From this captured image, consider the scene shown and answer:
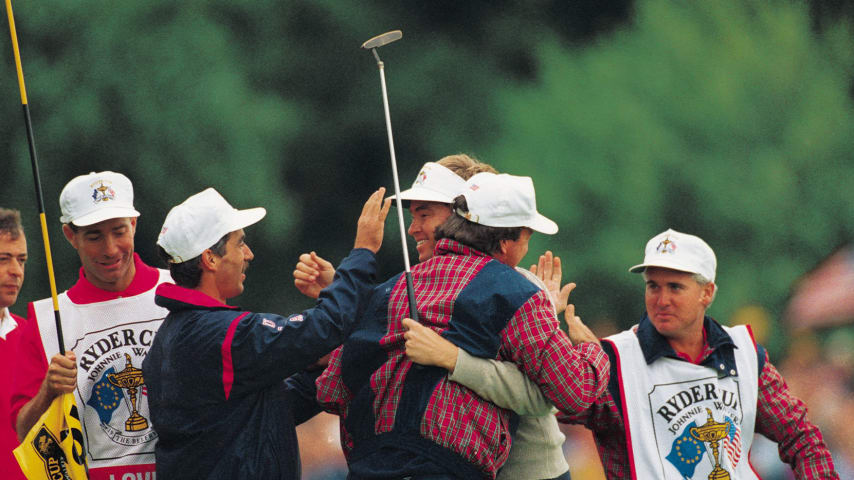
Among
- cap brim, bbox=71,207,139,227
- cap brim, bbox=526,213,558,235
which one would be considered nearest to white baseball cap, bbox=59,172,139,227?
cap brim, bbox=71,207,139,227

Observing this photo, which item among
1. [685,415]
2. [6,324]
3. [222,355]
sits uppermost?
[6,324]

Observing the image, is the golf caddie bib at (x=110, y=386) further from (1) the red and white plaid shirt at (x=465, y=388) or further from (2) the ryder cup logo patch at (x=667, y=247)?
(2) the ryder cup logo patch at (x=667, y=247)

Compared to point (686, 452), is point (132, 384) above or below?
above

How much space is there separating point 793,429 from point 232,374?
204cm

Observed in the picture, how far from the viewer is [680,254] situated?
4.02 m

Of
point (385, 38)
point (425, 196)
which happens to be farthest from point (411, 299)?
point (385, 38)

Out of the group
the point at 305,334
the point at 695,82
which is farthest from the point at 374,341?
the point at 695,82

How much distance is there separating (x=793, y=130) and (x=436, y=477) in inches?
162

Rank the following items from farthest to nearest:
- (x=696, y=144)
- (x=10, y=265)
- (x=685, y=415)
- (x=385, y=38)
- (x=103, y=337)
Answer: (x=696, y=144), (x=10, y=265), (x=685, y=415), (x=103, y=337), (x=385, y=38)

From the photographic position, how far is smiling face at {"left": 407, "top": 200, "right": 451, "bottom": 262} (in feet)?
12.9

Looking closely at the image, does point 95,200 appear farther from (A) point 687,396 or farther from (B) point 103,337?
(A) point 687,396

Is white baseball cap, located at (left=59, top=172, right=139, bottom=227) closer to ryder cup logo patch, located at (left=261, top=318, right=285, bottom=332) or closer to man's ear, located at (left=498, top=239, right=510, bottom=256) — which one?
ryder cup logo patch, located at (left=261, top=318, right=285, bottom=332)

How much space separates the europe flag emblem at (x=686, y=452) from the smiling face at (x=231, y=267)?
1.61 m

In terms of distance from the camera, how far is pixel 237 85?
18.8 ft
